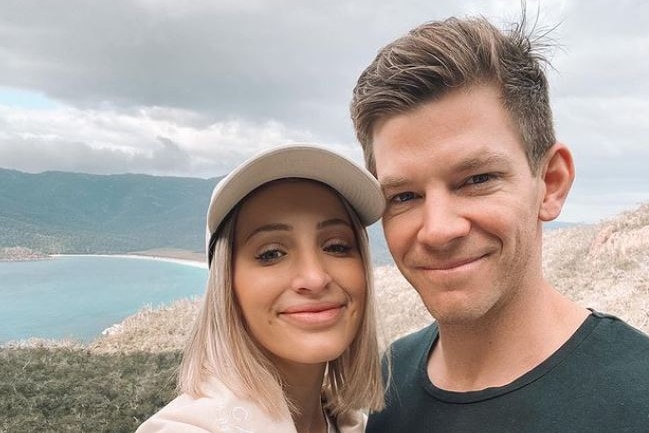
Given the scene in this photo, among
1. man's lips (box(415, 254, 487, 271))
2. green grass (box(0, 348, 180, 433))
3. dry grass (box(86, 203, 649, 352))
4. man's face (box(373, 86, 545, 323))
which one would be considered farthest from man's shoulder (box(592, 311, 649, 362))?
dry grass (box(86, 203, 649, 352))

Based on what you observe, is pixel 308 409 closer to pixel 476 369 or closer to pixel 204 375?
pixel 204 375

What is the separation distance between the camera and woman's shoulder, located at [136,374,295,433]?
1.79 m

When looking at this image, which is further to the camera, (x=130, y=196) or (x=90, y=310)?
(x=130, y=196)

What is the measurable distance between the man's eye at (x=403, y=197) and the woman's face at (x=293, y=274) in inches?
10.1

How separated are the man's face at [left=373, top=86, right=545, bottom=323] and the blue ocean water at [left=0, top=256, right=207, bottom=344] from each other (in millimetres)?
7791

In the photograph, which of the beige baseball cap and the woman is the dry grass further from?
the beige baseball cap

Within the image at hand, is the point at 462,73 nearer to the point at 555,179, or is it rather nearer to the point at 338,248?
the point at 555,179

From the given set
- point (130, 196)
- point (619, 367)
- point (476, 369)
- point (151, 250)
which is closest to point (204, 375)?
point (476, 369)

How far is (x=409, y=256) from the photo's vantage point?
2.05 metres

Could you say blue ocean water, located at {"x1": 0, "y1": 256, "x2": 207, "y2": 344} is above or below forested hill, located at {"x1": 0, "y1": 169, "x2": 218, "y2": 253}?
below

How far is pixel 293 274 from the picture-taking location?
6.83 feet

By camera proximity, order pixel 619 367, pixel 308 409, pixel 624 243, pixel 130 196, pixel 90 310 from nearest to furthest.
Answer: pixel 619 367 < pixel 308 409 < pixel 90 310 < pixel 624 243 < pixel 130 196

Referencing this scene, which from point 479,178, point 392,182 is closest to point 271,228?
point 392,182

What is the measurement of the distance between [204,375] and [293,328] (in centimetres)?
36
